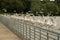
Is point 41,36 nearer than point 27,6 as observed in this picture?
Yes

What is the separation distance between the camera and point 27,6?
186 ft

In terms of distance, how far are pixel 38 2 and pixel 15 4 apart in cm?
639

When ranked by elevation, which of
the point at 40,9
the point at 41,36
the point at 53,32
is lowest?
the point at 40,9

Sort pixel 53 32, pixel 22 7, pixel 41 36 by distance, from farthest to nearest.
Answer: pixel 22 7, pixel 41 36, pixel 53 32

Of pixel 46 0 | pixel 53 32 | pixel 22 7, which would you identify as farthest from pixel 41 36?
pixel 46 0

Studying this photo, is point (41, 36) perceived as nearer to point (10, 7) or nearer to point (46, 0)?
point (10, 7)

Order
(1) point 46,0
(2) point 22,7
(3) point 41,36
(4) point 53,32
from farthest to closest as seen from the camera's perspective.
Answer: (1) point 46,0
(2) point 22,7
(3) point 41,36
(4) point 53,32

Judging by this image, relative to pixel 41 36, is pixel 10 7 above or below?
below

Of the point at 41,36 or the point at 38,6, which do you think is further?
the point at 38,6

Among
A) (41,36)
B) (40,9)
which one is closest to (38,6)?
(40,9)

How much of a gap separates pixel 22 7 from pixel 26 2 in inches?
119

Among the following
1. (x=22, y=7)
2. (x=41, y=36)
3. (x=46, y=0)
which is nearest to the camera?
(x=41, y=36)

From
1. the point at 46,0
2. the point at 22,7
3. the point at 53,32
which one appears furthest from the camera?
the point at 46,0

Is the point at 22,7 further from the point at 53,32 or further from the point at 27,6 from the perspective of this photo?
the point at 53,32
